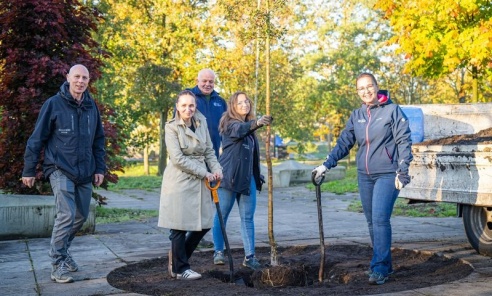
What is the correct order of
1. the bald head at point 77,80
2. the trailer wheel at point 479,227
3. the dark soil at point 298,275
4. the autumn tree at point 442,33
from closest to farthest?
1. the dark soil at point 298,275
2. the bald head at point 77,80
3. the trailer wheel at point 479,227
4. the autumn tree at point 442,33

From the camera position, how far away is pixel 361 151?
6543 mm

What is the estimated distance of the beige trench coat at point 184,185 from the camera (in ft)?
20.9

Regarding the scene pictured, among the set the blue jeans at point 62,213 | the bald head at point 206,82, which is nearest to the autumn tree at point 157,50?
the bald head at point 206,82

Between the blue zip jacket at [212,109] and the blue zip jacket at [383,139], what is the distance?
1.90m

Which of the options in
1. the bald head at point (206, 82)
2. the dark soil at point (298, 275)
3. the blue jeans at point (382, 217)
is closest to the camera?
the dark soil at point (298, 275)

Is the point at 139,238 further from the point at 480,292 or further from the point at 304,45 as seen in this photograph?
the point at 304,45

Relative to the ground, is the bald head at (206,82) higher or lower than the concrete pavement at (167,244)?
higher

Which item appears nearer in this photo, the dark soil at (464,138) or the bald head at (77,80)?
the bald head at (77,80)

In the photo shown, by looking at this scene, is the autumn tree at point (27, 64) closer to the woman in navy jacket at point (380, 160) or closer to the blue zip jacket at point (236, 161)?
the blue zip jacket at point (236, 161)

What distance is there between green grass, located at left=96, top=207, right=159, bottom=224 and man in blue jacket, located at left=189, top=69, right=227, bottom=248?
452cm

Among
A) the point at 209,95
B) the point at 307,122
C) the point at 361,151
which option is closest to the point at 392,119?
the point at 361,151

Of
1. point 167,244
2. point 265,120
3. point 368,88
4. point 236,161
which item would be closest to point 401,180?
point 368,88

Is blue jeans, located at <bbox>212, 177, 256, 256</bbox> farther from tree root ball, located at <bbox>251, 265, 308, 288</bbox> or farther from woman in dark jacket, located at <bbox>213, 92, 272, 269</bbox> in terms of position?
tree root ball, located at <bbox>251, 265, 308, 288</bbox>

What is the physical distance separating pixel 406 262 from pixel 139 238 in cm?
381
